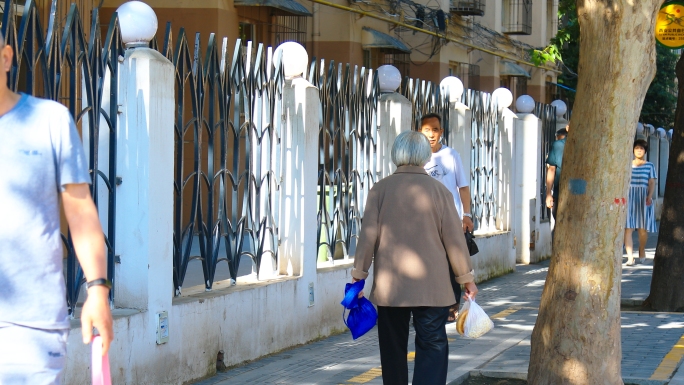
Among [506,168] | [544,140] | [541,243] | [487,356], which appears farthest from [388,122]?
[544,140]

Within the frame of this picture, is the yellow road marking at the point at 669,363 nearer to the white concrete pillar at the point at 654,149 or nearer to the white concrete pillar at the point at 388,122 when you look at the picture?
the white concrete pillar at the point at 388,122

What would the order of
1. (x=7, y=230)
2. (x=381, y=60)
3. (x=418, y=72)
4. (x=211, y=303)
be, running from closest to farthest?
1. (x=7, y=230)
2. (x=211, y=303)
3. (x=381, y=60)
4. (x=418, y=72)

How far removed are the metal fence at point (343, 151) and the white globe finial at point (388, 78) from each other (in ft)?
0.31

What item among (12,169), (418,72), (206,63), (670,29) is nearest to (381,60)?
(418,72)

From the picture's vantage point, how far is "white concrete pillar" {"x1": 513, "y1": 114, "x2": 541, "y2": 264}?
52.1ft

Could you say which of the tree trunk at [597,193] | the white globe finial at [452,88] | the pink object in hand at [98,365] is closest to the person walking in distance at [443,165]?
the tree trunk at [597,193]

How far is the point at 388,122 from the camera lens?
1068cm

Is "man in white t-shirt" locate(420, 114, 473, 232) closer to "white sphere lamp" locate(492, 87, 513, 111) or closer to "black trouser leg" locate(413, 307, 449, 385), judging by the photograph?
"black trouser leg" locate(413, 307, 449, 385)

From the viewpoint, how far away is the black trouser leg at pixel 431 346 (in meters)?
5.88

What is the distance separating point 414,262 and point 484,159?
28.7 feet

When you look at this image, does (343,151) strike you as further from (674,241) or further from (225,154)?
(674,241)

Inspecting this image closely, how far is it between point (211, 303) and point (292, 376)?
757 mm

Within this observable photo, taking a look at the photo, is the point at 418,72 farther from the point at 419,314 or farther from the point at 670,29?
the point at 419,314

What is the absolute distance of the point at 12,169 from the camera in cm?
314
